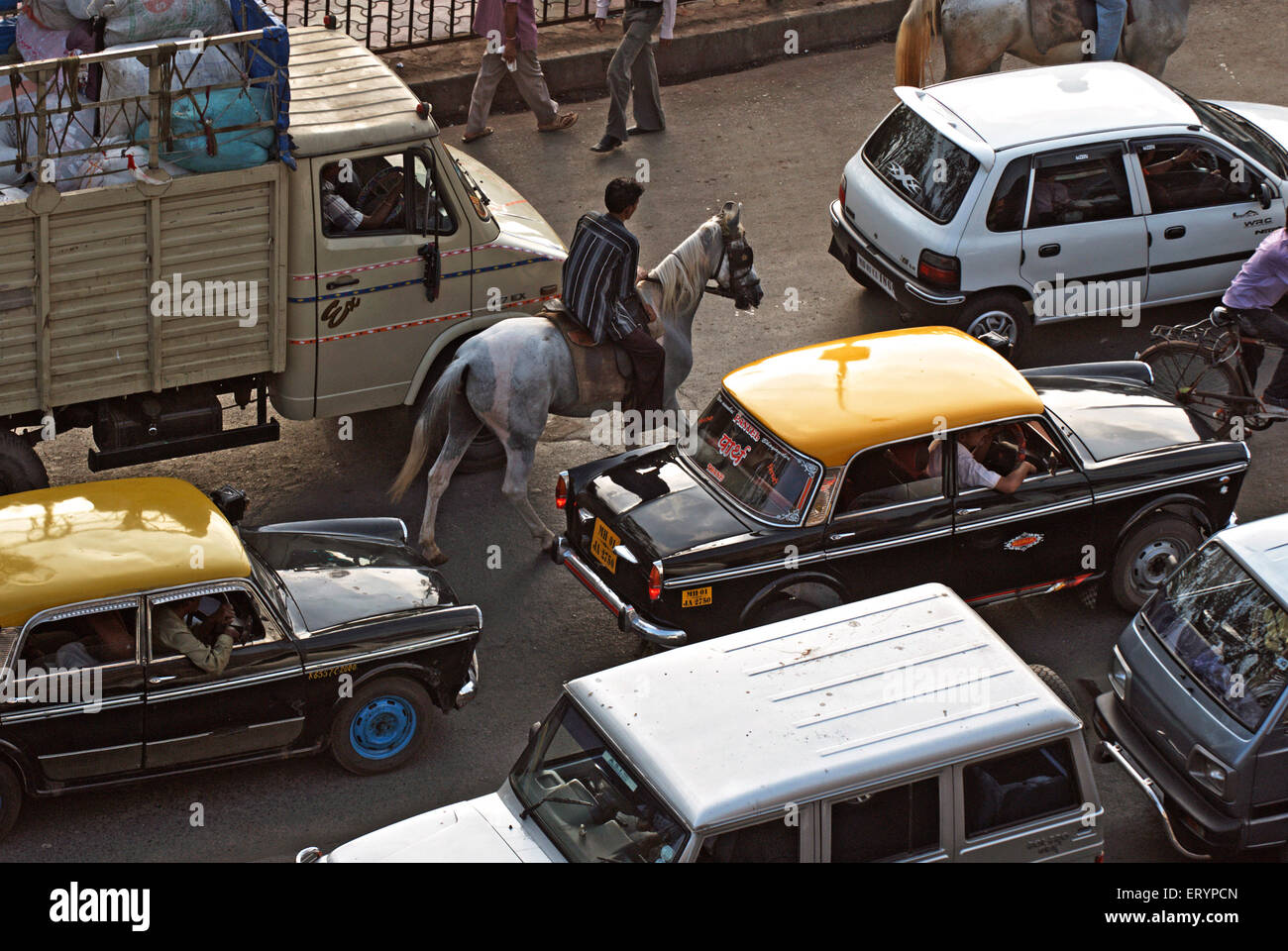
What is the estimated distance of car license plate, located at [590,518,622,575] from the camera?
8844 millimetres

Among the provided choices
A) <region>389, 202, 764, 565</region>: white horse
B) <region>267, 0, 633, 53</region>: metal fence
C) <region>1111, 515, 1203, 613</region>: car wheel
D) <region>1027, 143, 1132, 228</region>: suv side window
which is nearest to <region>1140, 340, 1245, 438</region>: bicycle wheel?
<region>1027, 143, 1132, 228</region>: suv side window

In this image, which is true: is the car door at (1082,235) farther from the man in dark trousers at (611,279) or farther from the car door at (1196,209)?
the man in dark trousers at (611,279)

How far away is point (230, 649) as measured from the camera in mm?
7887

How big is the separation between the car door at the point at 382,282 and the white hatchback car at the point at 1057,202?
3.49 meters

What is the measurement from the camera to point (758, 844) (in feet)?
20.2

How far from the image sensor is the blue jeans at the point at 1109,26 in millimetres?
13992

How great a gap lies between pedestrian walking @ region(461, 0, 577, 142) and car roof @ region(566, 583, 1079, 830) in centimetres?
902

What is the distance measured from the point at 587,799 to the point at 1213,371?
6630 millimetres

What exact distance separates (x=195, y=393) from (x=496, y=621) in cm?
242

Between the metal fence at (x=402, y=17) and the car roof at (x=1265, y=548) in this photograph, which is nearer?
the car roof at (x=1265, y=548)

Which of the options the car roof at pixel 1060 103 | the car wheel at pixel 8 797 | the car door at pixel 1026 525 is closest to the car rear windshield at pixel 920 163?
the car roof at pixel 1060 103

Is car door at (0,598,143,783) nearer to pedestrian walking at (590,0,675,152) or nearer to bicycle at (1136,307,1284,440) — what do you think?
bicycle at (1136,307,1284,440)

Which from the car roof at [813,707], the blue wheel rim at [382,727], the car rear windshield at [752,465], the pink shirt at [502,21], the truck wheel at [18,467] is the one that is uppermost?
the pink shirt at [502,21]

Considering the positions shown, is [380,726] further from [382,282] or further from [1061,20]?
[1061,20]
